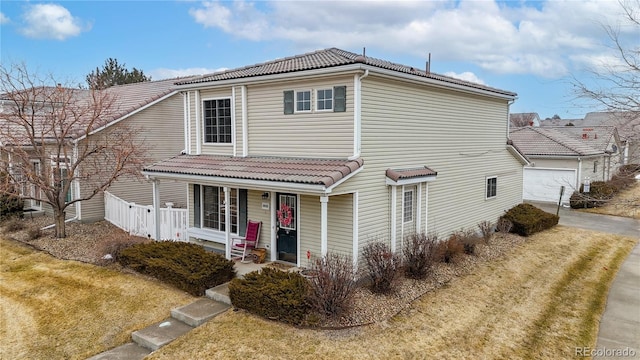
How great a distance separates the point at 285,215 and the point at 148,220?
5.81 m

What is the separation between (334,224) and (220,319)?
3608mm

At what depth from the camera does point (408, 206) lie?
1243cm

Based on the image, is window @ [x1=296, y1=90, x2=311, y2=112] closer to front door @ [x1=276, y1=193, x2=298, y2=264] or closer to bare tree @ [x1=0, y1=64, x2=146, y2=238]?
front door @ [x1=276, y1=193, x2=298, y2=264]

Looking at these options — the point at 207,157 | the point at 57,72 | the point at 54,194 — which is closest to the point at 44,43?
the point at 57,72

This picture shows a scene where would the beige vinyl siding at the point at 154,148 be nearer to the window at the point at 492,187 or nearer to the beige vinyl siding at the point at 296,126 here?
the beige vinyl siding at the point at 296,126

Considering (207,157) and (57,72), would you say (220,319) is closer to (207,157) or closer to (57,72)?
(207,157)

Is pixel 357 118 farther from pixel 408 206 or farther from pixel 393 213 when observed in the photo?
pixel 408 206

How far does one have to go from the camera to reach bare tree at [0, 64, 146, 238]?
14.6 metres

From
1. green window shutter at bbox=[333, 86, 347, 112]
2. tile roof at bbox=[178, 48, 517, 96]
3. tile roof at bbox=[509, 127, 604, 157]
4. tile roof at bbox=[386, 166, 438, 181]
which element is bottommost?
tile roof at bbox=[386, 166, 438, 181]

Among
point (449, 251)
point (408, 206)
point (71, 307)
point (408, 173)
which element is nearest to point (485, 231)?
point (449, 251)

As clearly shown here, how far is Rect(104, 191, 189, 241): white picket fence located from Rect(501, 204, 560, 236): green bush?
12.8 metres

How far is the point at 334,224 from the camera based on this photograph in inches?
425

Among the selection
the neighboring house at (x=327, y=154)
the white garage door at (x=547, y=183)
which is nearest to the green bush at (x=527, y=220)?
the neighboring house at (x=327, y=154)

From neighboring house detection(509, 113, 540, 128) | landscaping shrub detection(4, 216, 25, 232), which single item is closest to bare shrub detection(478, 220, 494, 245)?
landscaping shrub detection(4, 216, 25, 232)
